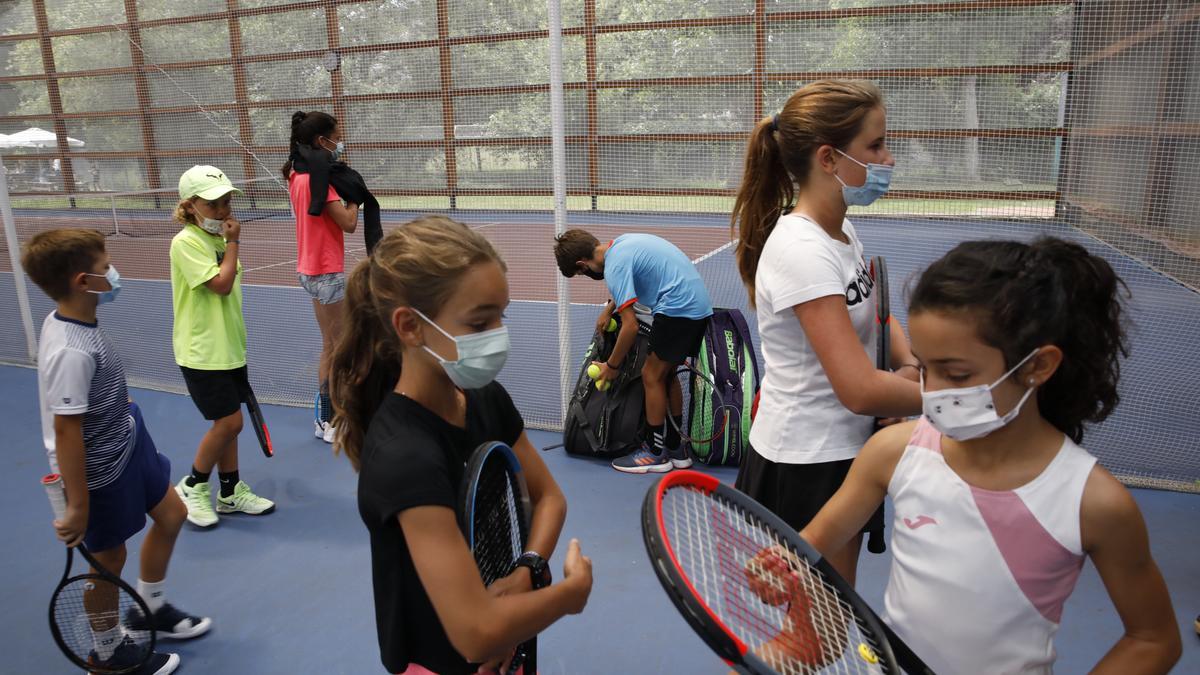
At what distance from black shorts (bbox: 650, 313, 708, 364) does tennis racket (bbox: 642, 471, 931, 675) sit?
8.89 ft

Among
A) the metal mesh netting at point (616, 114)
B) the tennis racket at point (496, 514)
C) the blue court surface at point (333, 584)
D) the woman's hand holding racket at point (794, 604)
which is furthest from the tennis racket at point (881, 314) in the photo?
the metal mesh netting at point (616, 114)

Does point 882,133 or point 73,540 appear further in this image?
point 73,540

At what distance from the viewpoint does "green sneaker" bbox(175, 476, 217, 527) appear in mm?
3781

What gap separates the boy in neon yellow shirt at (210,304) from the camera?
3518 millimetres

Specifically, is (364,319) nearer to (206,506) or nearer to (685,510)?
(685,510)

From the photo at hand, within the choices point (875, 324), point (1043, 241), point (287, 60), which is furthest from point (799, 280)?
point (287, 60)

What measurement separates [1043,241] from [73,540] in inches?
102

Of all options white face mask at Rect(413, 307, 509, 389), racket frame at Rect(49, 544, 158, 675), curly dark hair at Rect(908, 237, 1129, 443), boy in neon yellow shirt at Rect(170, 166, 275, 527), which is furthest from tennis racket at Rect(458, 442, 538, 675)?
boy in neon yellow shirt at Rect(170, 166, 275, 527)

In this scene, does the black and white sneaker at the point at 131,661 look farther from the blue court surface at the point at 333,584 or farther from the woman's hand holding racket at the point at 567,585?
the woman's hand holding racket at the point at 567,585

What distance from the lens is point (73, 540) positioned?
2406 mm

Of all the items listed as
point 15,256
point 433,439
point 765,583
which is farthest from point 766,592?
point 15,256

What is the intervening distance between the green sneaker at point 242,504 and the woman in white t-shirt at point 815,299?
9.11ft

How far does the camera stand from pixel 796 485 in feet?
6.12

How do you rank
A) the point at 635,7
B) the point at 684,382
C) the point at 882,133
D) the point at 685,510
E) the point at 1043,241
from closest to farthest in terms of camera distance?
1. the point at 1043,241
2. the point at 685,510
3. the point at 882,133
4. the point at 684,382
5. the point at 635,7
